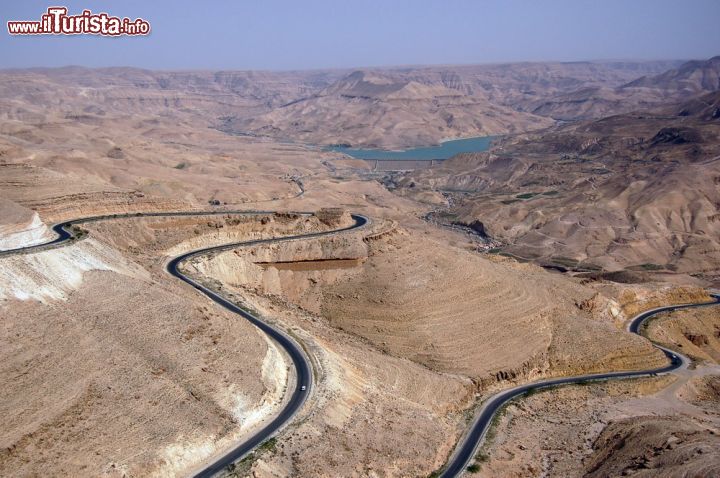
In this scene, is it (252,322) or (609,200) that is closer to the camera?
(252,322)

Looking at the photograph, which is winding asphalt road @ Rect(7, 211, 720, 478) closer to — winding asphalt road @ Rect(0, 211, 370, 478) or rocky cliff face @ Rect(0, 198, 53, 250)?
winding asphalt road @ Rect(0, 211, 370, 478)

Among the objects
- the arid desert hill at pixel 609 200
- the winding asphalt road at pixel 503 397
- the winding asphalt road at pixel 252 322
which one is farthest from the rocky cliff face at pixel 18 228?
the arid desert hill at pixel 609 200

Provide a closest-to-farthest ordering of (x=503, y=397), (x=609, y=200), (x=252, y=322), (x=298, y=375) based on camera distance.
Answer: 1. (x=298, y=375)
2. (x=252, y=322)
3. (x=503, y=397)
4. (x=609, y=200)

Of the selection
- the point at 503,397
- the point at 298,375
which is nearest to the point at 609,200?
the point at 503,397

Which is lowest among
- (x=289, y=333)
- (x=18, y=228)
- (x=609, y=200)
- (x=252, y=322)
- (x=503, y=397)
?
(x=503, y=397)

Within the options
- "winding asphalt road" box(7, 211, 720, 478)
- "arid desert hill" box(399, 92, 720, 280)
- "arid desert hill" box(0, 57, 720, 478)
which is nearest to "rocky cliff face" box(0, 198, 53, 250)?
"arid desert hill" box(0, 57, 720, 478)

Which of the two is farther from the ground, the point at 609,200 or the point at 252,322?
the point at 252,322

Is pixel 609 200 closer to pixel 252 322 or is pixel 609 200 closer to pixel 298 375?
pixel 252 322

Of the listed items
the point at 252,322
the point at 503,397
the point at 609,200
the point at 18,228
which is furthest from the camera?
the point at 609,200
